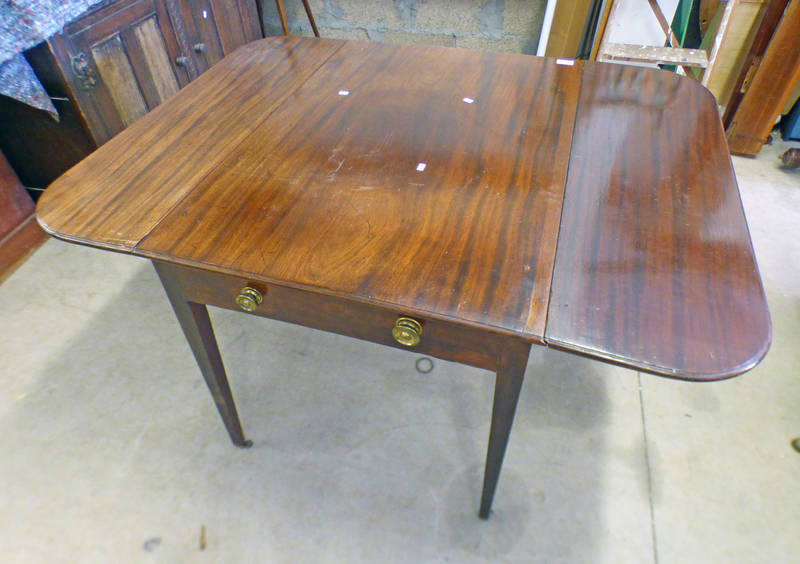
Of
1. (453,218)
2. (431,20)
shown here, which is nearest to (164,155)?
(453,218)

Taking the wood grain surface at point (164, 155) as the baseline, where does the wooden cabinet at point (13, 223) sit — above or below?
below

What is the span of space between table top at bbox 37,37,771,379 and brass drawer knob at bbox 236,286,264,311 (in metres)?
0.07

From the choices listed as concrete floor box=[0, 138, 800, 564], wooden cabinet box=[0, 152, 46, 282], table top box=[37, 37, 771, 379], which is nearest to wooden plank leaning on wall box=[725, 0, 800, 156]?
concrete floor box=[0, 138, 800, 564]

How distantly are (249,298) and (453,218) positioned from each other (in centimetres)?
39

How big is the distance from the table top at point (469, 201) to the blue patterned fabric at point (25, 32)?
61cm

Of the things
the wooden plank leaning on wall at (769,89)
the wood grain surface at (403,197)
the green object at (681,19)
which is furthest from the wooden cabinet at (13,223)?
the wooden plank leaning on wall at (769,89)

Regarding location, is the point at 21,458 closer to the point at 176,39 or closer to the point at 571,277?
the point at 571,277

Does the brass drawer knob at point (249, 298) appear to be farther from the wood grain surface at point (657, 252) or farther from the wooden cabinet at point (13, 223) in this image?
the wooden cabinet at point (13, 223)

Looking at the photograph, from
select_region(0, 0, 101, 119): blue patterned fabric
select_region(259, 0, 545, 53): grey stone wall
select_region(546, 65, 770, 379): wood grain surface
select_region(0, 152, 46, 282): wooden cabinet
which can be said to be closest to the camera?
select_region(546, 65, 770, 379): wood grain surface

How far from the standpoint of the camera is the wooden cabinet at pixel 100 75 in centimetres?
162

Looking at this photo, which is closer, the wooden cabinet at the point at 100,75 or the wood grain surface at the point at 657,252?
the wood grain surface at the point at 657,252

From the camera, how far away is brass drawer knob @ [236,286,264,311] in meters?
0.85

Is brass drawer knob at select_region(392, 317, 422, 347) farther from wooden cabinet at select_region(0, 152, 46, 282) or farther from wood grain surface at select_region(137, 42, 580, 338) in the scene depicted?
wooden cabinet at select_region(0, 152, 46, 282)

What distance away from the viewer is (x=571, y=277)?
758 mm
